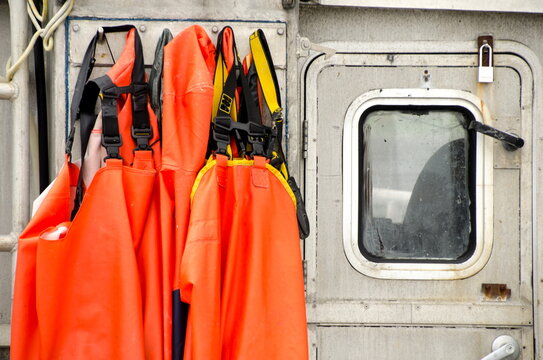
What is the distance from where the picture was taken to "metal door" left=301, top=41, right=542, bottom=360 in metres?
2.52

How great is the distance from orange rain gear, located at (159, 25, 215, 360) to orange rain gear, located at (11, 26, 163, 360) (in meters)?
0.08

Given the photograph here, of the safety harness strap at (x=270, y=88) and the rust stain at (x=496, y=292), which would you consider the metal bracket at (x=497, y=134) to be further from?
the safety harness strap at (x=270, y=88)

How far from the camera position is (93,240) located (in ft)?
6.39

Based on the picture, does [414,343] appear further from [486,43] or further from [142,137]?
[142,137]

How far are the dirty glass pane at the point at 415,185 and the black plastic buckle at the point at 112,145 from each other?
1.08 metres

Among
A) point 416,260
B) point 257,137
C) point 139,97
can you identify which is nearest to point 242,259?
point 257,137

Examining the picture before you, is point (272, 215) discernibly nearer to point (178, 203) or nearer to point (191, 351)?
point (178, 203)

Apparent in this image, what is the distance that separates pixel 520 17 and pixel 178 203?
5.64 ft

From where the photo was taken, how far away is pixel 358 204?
2.55 meters

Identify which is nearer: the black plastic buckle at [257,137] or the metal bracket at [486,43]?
the black plastic buckle at [257,137]

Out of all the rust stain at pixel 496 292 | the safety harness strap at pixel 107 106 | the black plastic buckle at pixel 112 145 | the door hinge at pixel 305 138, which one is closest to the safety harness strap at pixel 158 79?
the safety harness strap at pixel 107 106

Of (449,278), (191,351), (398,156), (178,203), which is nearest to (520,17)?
(398,156)

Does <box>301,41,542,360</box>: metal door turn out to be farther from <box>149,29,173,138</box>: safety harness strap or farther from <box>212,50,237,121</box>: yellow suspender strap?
<box>149,29,173,138</box>: safety harness strap

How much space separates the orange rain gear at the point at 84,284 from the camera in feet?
6.24
